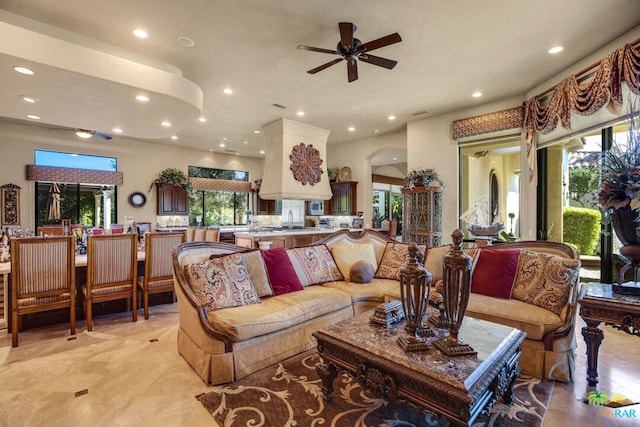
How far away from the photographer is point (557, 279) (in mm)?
2508

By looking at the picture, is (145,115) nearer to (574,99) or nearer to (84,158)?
(84,158)

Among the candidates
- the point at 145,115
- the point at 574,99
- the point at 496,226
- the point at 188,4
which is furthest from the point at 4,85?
the point at 574,99

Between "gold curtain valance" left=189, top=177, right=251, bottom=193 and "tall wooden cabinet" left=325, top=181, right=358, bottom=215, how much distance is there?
3424 millimetres

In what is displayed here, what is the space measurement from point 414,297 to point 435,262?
1.77 metres

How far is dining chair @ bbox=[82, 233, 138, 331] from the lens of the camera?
3203mm

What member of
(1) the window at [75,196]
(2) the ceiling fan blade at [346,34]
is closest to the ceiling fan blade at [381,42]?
(2) the ceiling fan blade at [346,34]

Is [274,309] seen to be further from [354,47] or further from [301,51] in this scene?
[301,51]

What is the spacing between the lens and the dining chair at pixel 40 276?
279cm

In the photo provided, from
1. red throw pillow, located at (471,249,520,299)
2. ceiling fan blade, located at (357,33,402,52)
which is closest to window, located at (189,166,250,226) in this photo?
ceiling fan blade, located at (357,33,402,52)

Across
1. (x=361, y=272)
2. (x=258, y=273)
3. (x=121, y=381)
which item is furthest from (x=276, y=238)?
(x=121, y=381)

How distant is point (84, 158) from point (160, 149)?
1.76 m

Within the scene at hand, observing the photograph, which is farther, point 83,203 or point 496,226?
point 83,203

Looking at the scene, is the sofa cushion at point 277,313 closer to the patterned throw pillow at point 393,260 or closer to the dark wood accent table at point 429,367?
the dark wood accent table at point 429,367

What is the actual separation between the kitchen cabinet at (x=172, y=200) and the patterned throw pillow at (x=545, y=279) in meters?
8.40
